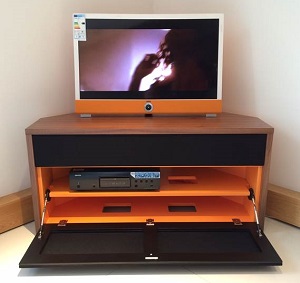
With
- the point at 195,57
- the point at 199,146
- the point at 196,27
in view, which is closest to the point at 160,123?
the point at 199,146

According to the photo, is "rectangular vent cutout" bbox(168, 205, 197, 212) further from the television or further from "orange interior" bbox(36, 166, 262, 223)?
the television

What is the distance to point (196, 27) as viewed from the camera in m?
1.30

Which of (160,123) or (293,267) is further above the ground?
(160,123)

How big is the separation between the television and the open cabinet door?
1.62ft

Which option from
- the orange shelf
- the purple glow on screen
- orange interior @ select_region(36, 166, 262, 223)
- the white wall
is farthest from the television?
the orange shelf

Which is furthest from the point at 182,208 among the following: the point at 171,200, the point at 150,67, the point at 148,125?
the point at 150,67

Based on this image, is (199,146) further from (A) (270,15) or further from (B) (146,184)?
(A) (270,15)

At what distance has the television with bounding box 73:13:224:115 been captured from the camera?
4.27ft

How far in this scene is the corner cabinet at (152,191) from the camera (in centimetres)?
104

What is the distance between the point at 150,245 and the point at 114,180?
0.28 metres

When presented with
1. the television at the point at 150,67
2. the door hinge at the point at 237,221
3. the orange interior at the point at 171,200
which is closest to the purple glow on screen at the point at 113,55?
the television at the point at 150,67

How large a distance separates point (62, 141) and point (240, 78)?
0.89 meters

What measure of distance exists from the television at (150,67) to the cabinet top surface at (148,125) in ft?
0.18

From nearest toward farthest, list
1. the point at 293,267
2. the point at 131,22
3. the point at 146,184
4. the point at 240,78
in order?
the point at 293,267
the point at 146,184
the point at 131,22
the point at 240,78
